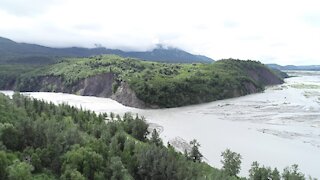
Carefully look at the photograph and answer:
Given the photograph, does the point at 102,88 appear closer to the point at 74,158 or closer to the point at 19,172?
the point at 74,158

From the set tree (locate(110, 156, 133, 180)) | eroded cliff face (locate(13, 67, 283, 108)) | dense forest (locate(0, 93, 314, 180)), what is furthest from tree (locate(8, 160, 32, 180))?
eroded cliff face (locate(13, 67, 283, 108))

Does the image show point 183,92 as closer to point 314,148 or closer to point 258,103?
point 258,103

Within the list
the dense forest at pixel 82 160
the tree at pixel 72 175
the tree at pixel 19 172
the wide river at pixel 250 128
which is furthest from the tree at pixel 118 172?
the wide river at pixel 250 128

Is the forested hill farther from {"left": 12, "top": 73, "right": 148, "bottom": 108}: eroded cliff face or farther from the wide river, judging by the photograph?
the wide river

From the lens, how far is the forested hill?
5067 inches

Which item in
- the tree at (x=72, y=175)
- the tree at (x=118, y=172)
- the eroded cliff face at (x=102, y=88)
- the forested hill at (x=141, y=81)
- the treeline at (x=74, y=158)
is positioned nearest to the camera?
the tree at (x=72, y=175)

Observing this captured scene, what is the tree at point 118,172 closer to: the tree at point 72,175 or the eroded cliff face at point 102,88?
the tree at point 72,175

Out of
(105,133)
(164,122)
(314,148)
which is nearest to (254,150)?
(314,148)

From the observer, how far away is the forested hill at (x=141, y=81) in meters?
129

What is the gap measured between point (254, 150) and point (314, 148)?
35.2 feet

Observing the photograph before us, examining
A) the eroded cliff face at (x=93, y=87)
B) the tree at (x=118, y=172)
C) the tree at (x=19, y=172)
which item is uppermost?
the tree at (x=19, y=172)

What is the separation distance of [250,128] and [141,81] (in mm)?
55761

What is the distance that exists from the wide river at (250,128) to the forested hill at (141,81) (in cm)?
636

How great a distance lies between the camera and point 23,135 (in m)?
46.9
